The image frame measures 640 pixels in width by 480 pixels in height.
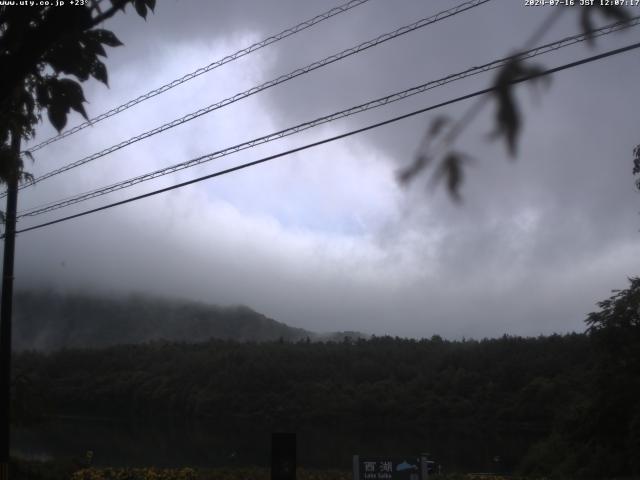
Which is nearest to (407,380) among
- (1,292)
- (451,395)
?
(451,395)

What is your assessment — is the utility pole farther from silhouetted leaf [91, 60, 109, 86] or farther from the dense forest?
the dense forest

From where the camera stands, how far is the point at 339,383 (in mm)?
87438

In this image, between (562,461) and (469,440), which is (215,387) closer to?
(469,440)

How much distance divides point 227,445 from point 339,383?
42.3 meters

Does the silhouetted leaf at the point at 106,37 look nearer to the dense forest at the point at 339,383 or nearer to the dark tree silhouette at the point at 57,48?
the dark tree silhouette at the point at 57,48

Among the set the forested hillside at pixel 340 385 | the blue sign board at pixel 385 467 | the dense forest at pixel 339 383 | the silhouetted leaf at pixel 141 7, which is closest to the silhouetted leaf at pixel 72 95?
the silhouetted leaf at pixel 141 7

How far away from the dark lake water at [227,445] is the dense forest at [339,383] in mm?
2542

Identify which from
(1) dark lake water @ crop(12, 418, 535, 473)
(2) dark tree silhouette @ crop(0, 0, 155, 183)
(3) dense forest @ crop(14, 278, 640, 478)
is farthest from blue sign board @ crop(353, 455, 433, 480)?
(3) dense forest @ crop(14, 278, 640, 478)

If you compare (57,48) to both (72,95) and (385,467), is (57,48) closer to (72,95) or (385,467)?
(72,95)

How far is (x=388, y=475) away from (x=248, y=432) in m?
53.1

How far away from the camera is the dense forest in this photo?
67000mm

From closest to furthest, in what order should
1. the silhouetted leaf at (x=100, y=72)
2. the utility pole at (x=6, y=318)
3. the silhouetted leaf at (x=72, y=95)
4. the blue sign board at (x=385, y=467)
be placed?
the silhouetted leaf at (x=72, y=95) < the silhouetted leaf at (x=100, y=72) < the blue sign board at (x=385, y=467) < the utility pole at (x=6, y=318)

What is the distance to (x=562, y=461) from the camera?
2886 cm

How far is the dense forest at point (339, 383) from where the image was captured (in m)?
67.0
